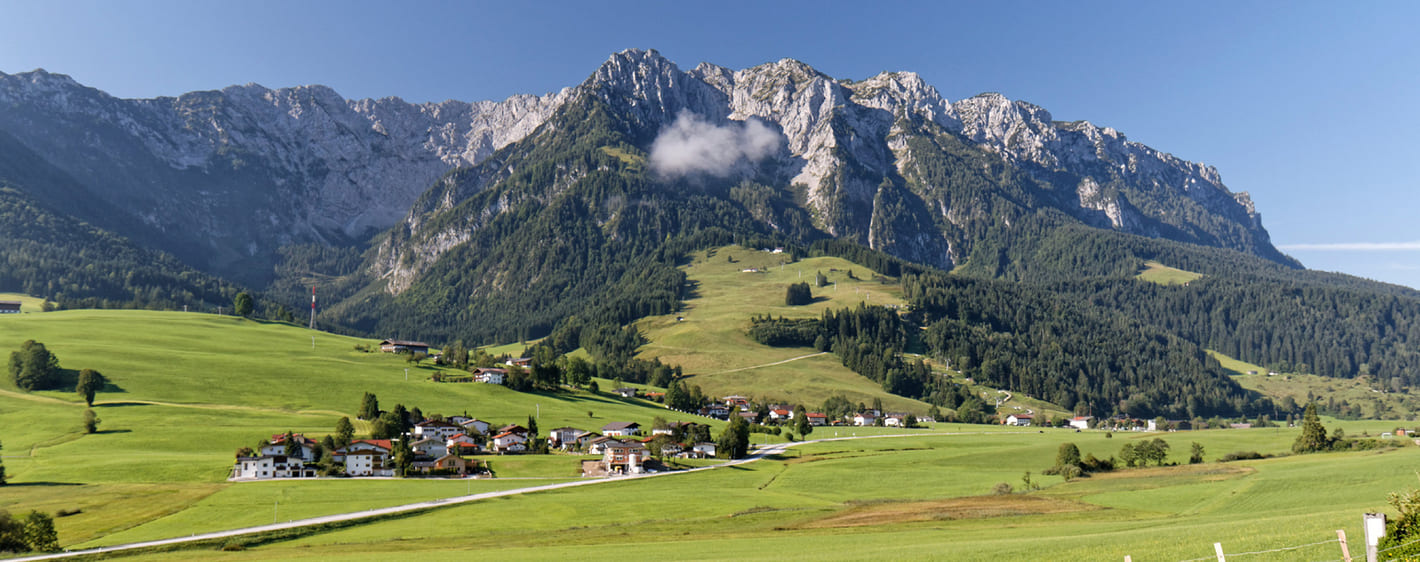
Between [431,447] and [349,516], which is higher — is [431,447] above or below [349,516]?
above

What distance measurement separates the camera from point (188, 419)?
134 metres

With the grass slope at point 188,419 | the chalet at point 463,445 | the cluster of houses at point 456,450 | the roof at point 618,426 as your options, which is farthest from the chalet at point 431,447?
the roof at point 618,426

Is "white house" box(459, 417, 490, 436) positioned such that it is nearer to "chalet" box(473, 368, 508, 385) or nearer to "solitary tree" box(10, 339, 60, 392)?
"chalet" box(473, 368, 508, 385)

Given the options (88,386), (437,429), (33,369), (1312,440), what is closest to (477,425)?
(437,429)

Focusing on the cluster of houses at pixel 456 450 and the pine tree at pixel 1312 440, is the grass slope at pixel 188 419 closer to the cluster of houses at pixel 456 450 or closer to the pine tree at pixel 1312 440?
the cluster of houses at pixel 456 450

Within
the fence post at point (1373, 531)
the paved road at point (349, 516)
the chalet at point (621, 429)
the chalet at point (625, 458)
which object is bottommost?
the paved road at point (349, 516)

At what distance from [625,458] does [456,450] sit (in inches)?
1067

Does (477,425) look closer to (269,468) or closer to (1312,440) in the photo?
(269,468)

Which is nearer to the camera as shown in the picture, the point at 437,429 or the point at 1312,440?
the point at 1312,440

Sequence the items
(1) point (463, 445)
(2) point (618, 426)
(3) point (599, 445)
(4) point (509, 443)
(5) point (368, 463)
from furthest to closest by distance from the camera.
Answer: (2) point (618, 426) < (3) point (599, 445) < (4) point (509, 443) < (1) point (463, 445) < (5) point (368, 463)

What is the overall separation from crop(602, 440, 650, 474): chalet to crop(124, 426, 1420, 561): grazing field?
11977mm

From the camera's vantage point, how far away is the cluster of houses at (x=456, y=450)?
111250 mm

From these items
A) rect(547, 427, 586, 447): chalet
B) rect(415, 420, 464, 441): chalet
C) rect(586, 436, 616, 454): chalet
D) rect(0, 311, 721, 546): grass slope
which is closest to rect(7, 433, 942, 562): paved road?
rect(0, 311, 721, 546): grass slope

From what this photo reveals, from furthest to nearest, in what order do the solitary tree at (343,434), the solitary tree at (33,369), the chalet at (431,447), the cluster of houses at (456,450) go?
the solitary tree at (33,369), the chalet at (431,447), the solitary tree at (343,434), the cluster of houses at (456,450)
